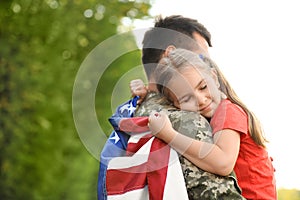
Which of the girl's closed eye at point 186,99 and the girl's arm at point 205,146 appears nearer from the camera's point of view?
the girl's arm at point 205,146

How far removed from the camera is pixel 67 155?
38.9 feet

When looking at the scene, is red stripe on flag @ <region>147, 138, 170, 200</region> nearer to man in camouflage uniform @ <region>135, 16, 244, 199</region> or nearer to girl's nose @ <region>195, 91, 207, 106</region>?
man in camouflage uniform @ <region>135, 16, 244, 199</region>

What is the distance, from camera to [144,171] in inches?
125

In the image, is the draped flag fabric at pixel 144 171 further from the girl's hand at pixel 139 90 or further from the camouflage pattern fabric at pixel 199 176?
the girl's hand at pixel 139 90

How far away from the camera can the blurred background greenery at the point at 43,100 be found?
1125cm

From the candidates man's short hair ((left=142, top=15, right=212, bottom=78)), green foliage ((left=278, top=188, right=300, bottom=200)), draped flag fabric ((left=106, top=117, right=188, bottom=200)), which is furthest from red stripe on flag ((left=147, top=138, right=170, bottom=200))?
green foliage ((left=278, top=188, right=300, bottom=200))

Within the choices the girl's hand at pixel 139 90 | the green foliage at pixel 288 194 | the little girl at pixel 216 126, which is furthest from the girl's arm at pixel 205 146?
the green foliage at pixel 288 194

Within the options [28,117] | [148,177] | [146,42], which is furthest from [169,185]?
[28,117]

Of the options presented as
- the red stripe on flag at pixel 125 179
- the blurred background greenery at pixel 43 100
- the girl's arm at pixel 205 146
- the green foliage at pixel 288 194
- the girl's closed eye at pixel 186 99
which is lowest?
the green foliage at pixel 288 194

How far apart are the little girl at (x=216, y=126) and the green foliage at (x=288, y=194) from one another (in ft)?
26.0

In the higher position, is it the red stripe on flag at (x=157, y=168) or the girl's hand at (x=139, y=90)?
the girl's hand at (x=139, y=90)

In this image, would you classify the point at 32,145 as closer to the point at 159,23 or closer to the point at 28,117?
the point at 28,117

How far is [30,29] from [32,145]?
172 centimetres

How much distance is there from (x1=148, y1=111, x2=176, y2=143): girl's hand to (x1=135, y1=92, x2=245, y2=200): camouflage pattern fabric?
5cm
